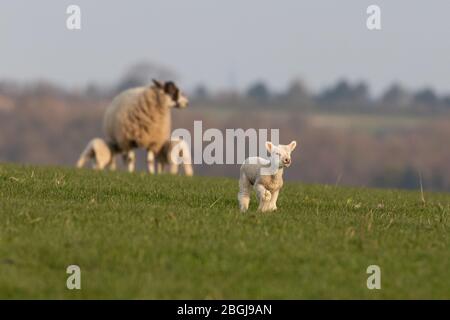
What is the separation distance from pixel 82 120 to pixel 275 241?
370 ft

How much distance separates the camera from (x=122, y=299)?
372 inches

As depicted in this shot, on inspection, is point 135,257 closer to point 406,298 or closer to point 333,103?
point 406,298

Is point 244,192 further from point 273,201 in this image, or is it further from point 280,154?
point 280,154

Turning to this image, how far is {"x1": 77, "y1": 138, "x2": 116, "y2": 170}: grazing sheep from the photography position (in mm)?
29875

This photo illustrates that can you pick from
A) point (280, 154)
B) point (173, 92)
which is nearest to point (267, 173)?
point (280, 154)

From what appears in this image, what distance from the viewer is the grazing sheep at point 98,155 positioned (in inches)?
1176

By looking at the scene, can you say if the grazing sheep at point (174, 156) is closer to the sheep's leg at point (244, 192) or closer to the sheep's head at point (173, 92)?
the sheep's head at point (173, 92)

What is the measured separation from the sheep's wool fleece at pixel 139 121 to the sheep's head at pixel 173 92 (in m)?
0.30

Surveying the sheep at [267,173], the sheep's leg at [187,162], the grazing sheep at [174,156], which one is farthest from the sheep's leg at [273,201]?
the sheep's leg at [187,162]

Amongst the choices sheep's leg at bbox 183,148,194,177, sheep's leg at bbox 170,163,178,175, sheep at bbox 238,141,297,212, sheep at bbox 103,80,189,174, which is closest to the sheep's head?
sheep at bbox 103,80,189,174

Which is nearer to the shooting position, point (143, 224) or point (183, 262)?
point (183, 262)

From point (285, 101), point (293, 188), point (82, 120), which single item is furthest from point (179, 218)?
point (285, 101)

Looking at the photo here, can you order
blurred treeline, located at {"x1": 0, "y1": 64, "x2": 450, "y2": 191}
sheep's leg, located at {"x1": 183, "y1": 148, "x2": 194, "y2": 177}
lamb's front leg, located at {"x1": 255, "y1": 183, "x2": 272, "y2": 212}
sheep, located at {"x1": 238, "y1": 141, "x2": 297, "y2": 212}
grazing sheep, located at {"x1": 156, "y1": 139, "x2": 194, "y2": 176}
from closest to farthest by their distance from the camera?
sheep, located at {"x1": 238, "y1": 141, "x2": 297, "y2": 212} → lamb's front leg, located at {"x1": 255, "y1": 183, "x2": 272, "y2": 212} → grazing sheep, located at {"x1": 156, "y1": 139, "x2": 194, "y2": 176} → sheep's leg, located at {"x1": 183, "y1": 148, "x2": 194, "y2": 177} → blurred treeline, located at {"x1": 0, "y1": 64, "x2": 450, "y2": 191}

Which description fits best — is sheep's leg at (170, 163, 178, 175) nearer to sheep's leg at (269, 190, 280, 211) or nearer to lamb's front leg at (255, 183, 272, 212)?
sheep's leg at (269, 190, 280, 211)
